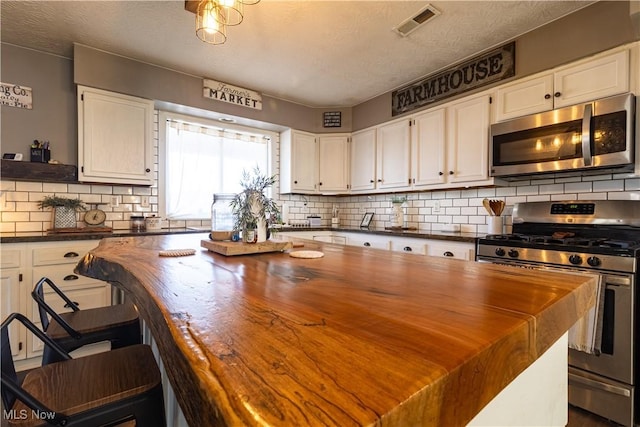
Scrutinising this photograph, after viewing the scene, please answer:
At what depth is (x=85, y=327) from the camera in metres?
1.21

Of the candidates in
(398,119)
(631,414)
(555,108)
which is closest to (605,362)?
(631,414)

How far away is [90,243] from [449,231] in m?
3.25

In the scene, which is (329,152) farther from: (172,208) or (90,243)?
(90,243)

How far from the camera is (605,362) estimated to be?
1677 millimetres

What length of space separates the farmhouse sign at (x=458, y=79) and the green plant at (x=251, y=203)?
90.7 inches

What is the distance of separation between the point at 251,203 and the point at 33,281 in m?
1.97

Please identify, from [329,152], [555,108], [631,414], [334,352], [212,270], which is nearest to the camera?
[334,352]

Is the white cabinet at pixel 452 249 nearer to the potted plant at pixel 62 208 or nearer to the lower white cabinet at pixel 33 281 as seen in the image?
the lower white cabinet at pixel 33 281

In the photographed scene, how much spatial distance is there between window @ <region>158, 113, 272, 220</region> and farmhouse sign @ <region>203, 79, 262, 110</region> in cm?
37

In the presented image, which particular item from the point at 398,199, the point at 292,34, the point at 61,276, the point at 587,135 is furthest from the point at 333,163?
the point at 61,276

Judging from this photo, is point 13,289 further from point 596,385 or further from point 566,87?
point 566,87

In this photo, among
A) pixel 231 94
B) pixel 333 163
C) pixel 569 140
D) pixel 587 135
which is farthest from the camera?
pixel 333 163
